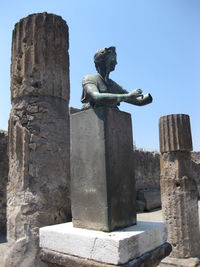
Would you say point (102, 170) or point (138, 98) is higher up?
point (138, 98)

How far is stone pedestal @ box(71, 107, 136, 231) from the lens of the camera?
2.32 m

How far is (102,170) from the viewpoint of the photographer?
2.33 m

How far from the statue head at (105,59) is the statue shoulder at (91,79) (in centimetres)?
11

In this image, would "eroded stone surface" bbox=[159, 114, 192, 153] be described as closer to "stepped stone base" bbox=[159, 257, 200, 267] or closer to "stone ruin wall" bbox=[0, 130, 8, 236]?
"stepped stone base" bbox=[159, 257, 200, 267]

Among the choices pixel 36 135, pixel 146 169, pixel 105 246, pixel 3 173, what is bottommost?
pixel 105 246

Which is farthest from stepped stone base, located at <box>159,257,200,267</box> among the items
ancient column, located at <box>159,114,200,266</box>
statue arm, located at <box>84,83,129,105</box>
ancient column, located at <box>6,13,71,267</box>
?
statue arm, located at <box>84,83,129,105</box>

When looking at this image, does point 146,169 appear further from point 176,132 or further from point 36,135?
point 36,135

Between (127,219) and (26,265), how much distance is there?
1610 mm

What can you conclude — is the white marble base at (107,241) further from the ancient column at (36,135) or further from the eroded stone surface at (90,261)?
the ancient column at (36,135)

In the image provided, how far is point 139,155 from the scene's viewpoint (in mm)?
15570

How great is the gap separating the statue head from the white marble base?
154cm

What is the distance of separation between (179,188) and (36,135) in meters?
4.20

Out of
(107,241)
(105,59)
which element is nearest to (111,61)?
(105,59)

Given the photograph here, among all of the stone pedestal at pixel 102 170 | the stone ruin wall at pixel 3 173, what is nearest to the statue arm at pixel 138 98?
the stone pedestal at pixel 102 170
